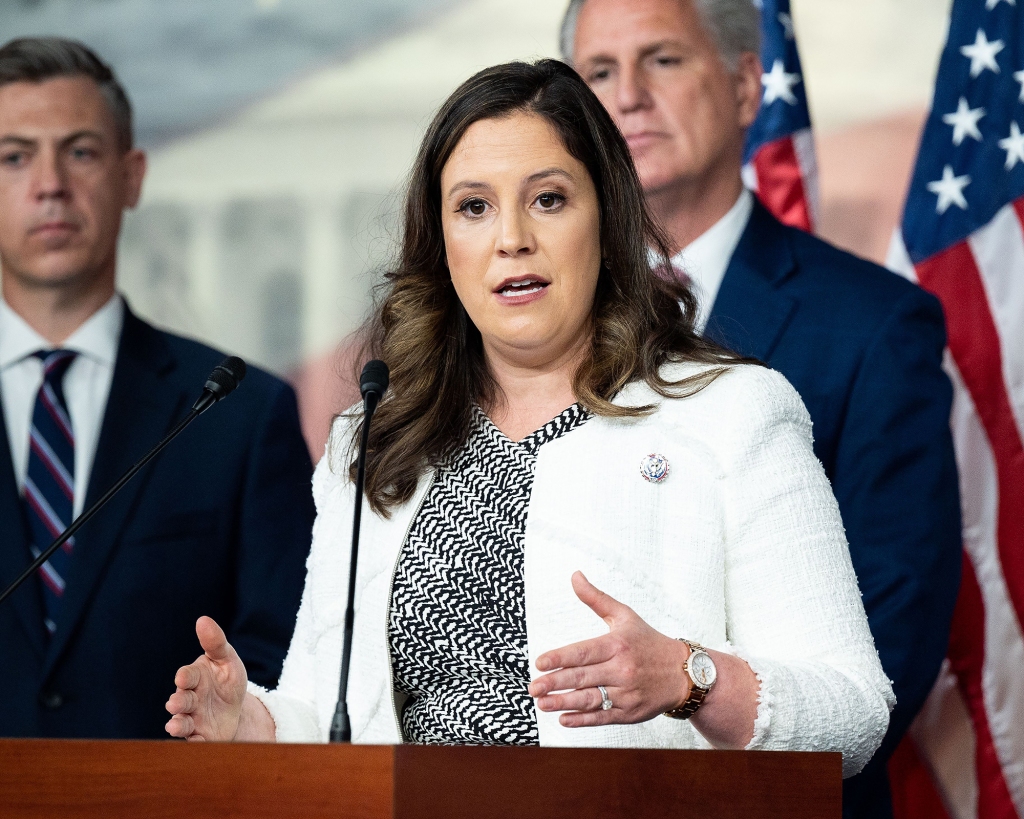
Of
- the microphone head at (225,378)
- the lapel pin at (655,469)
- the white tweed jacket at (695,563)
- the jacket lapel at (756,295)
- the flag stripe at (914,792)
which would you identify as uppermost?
the jacket lapel at (756,295)

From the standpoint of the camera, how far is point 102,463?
142 inches

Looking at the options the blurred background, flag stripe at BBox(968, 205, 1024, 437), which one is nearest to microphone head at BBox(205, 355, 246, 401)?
the blurred background

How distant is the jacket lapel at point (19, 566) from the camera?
11.4ft

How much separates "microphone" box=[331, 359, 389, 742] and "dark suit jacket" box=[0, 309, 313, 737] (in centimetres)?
164

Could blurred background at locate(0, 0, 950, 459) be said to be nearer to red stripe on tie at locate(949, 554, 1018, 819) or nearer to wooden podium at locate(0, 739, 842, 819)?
red stripe on tie at locate(949, 554, 1018, 819)

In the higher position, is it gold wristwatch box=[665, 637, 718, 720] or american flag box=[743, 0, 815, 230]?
american flag box=[743, 0, 815, 230]

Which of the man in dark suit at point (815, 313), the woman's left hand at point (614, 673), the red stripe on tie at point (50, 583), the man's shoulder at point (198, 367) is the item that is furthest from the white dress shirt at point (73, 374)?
the woman's left hand at point (614, 673)

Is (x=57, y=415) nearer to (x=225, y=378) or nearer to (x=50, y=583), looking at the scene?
(x=50, y=583)

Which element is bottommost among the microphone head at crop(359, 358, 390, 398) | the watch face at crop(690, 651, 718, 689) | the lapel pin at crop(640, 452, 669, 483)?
the watch face at crop(690, 651, 718, 689)

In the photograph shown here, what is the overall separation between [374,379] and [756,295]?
1475 millimetres

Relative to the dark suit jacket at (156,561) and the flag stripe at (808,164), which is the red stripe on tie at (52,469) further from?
the flag stripe at (808,164)

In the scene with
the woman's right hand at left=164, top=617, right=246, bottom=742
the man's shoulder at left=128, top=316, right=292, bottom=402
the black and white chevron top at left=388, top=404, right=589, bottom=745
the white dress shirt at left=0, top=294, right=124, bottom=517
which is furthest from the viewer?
the man's shoulder at left=128, top=316, right=292, bottom=402

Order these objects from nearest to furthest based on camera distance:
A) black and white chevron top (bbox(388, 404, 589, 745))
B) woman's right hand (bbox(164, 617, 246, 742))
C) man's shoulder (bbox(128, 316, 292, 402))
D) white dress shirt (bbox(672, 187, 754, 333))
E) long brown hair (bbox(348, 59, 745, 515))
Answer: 1. woman's right hand (bbox(164, 617, 246, 742))
2. black and white chevron top (bbox(388, 404, 589, 745))
3. long brown hair (bbox(348, 59, 745, 515))
4. white dress shirt (bbox(672, 187, 754, 333))
5. man's shoulder (bbox(128, 316, 292, 402))

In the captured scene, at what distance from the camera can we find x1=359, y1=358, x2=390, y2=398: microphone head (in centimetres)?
194
